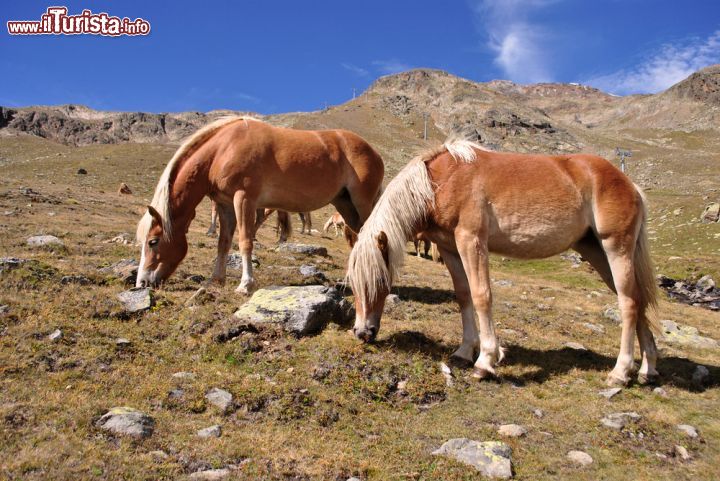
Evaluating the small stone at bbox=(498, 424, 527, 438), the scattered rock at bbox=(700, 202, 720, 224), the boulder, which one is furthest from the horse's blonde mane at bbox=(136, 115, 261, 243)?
the scattered rock at bbox=(700, 202, 720, 224)

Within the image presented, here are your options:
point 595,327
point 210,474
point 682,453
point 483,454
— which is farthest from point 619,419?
point 595,327

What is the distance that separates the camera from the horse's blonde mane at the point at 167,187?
315 inches

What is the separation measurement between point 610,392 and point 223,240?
6944mm

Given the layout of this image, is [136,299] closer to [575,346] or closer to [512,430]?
[512,430]

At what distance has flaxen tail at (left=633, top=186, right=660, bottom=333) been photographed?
22.9ft

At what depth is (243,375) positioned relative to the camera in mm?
5824

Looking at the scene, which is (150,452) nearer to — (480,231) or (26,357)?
(26,357)

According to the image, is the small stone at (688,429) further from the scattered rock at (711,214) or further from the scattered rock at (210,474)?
the scattered rock at (711,214)

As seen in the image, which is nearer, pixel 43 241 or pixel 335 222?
pixel 43 241

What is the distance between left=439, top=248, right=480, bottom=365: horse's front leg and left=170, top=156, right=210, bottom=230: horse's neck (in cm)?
450

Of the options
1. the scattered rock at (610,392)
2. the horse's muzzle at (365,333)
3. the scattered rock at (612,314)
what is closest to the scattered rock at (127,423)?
the horse's muzzle at (365,333)

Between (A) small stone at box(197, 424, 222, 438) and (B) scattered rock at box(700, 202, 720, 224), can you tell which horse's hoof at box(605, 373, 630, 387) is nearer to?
(A) small stone at box(197, 424, 222, 438)

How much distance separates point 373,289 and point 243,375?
2014 millimetres

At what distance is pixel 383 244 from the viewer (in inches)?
263
